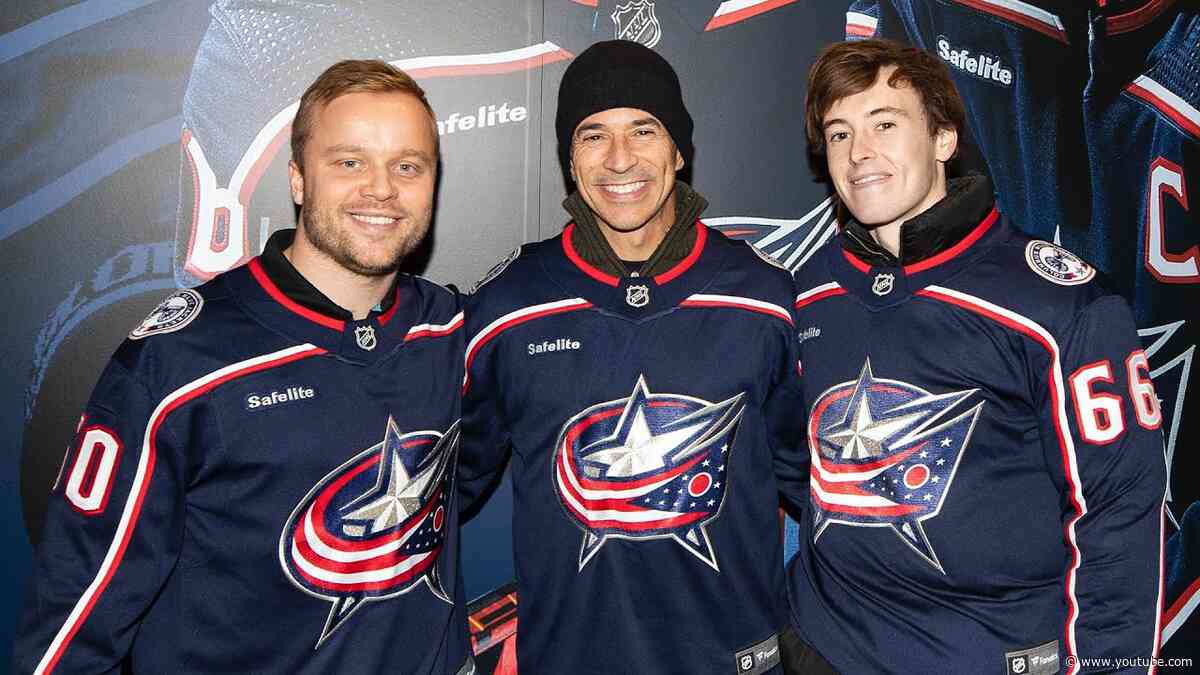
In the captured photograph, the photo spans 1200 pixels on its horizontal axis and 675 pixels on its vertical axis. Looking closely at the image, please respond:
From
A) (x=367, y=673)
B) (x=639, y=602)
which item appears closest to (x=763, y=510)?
(x=639, y=602)

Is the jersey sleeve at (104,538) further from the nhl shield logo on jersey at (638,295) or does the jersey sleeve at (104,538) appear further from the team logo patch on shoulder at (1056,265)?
the team logo patch on shoulder at (1056,265)

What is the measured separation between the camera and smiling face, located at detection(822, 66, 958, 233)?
60.0 inches

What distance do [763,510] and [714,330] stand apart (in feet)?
1.18

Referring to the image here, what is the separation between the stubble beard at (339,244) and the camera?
143 centimetres

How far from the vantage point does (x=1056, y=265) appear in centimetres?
144

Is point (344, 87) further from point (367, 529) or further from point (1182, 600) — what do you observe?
point (1182, 600)

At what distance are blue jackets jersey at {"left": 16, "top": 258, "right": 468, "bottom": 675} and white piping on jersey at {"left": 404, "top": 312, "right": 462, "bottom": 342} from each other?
0.14 ft

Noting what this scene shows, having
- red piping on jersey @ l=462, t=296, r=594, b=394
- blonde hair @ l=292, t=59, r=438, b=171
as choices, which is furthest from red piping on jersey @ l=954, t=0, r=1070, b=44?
blonde hair @ l=292, t=59, r=438, b=171

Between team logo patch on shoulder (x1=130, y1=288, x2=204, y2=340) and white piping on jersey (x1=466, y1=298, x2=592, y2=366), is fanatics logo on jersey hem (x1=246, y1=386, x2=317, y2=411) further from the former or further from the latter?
white piping on jersey (x1=466, y1=298, x2=592, y2=366)

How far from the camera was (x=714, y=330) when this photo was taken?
62.8 inches

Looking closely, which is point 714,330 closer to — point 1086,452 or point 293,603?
point 1086,452

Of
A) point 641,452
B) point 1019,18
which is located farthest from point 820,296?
point 1019,18

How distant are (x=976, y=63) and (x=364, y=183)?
1651mm

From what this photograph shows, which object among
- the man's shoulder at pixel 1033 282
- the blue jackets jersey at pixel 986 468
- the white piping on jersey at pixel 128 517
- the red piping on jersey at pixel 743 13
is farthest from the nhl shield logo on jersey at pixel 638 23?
the white piping on jersey at pixel 128 517
